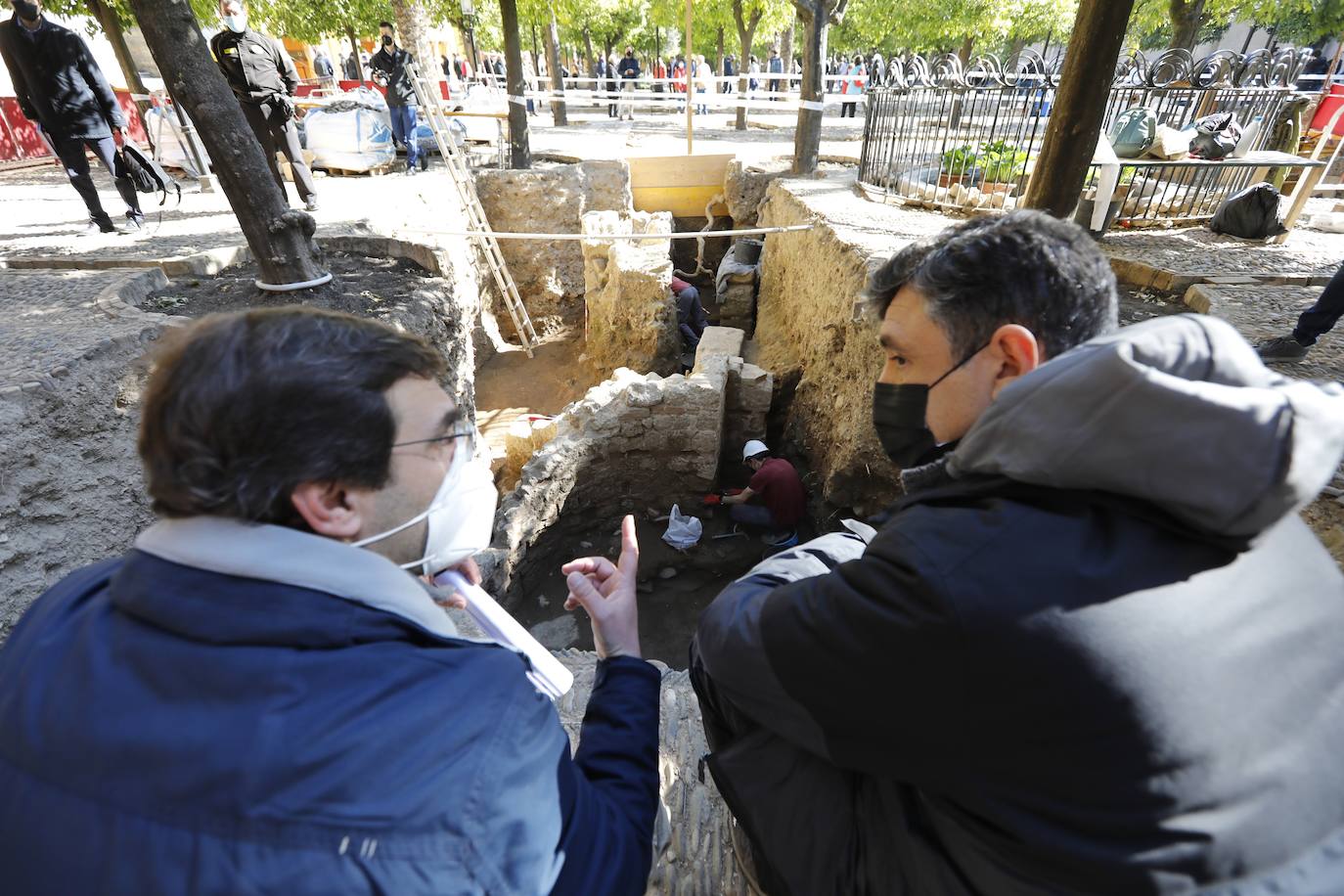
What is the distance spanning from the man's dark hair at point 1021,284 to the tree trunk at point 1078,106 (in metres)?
4.03

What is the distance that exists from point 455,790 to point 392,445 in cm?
57

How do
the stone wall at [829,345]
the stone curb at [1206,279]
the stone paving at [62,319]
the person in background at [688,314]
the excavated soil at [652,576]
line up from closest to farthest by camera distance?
the stone paving at [62,319]
the excavated soil at [652,576]
the stone wall at [829,345]
the stone curb at [1206,279]
the person in background at [688,314]

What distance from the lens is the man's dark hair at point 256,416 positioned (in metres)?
0.93

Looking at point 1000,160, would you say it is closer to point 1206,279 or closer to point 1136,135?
point 1136,135

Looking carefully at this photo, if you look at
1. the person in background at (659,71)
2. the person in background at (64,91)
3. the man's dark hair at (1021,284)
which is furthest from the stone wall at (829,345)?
the person in background at (659,71)

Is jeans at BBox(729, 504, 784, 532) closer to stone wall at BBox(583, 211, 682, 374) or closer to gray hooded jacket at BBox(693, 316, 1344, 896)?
stone wall at BBox(583, 211, 682, 374)

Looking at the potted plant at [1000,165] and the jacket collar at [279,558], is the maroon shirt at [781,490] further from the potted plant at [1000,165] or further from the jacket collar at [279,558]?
the potted plant at [1000,165]

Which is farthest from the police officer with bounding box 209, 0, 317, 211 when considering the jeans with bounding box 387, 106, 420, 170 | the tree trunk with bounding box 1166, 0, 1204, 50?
the tree trunk with bounding box 1166, 0, 1204, 50

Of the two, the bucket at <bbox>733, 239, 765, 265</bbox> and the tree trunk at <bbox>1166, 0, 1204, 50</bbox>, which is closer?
the bucket at <bbox>733, 239, 765, 265</bbox>

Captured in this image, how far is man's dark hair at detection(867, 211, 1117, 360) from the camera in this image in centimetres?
142

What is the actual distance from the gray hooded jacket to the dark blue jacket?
0.63 meters

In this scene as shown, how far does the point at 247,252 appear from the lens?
6285 millimetres

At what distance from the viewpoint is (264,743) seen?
762mm

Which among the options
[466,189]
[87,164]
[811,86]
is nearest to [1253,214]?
[811,86]
